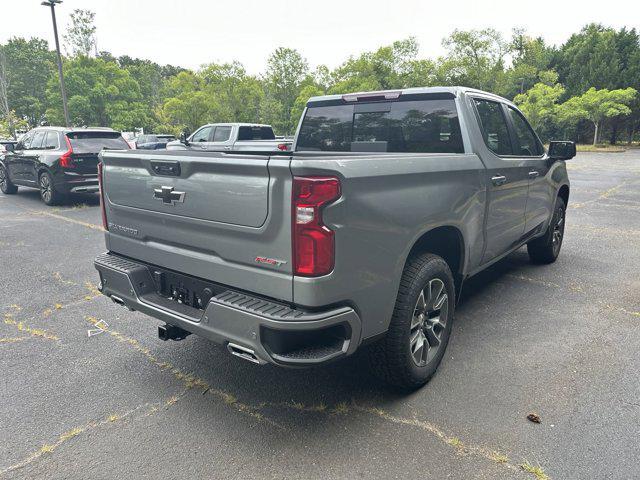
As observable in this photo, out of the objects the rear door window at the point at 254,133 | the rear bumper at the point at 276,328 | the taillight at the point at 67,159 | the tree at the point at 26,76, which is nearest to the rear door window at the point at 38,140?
the taillight at the point at 67,159

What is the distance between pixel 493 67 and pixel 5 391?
55.3 meters

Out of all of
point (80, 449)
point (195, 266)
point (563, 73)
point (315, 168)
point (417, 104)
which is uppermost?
point (563, 73)

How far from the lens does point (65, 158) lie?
998 centimetres

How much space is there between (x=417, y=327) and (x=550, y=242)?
354 centimetres

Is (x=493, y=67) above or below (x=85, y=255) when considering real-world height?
above

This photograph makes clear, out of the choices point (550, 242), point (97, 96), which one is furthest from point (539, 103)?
point (550, 242)

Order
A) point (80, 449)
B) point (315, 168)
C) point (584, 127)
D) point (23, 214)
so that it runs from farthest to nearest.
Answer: point (584, 127), point (23, 214), point (80, 449), point (315, 168)

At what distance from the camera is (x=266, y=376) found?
10.4 ft

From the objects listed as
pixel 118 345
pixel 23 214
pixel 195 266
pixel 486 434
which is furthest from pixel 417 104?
pixel 23 214

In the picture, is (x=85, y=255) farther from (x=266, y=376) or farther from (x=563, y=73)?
(x=563, y=73)

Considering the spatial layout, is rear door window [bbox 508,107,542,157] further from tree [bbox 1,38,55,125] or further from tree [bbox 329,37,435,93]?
tree [bbox 1,38,55,125]

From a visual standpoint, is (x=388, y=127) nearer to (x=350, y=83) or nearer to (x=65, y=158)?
(x=65, y=158)

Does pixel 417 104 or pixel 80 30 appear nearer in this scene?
pixel 417 104

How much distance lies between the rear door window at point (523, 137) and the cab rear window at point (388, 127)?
117 cm
